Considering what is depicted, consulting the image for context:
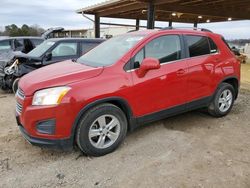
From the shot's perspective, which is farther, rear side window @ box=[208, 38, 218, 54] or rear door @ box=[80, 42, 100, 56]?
rear door @ box=[80, 42, 100, 56]

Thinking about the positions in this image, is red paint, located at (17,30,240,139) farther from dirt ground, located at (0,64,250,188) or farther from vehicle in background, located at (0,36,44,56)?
vehicle in background, located at (0,36,44,56)

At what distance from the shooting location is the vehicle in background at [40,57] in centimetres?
648

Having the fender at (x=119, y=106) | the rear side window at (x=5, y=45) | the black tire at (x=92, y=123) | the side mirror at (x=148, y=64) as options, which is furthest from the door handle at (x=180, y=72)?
the rear side window at (x=5, y=45)

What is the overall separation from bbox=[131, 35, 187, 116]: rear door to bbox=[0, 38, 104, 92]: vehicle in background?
343 cm

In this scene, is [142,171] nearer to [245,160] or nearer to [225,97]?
[245,160]

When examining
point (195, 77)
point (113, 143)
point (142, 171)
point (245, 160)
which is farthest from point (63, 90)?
point (245, 160)

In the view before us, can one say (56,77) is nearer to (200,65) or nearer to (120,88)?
(120,88)

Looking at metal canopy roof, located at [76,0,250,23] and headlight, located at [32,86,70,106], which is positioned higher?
metal canopy roof, located at [76,0,250,23]

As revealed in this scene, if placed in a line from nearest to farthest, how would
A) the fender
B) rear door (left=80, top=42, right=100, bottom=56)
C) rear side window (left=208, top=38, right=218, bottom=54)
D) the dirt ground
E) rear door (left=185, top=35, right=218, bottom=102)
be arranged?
the dirt ground < the fender < rear door (left=185, top=35, right=218, bottom=102) < rear side window (left=208, top=38, right=218, bottom=54) < rear door (left=80, top=42, right=100, bottom=56)

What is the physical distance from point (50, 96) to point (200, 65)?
2.64 metres

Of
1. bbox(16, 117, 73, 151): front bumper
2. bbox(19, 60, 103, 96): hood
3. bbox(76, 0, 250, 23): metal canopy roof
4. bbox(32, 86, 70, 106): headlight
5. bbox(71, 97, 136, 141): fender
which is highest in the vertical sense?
bbox(76, 0, 250, 23): metal canopy roof

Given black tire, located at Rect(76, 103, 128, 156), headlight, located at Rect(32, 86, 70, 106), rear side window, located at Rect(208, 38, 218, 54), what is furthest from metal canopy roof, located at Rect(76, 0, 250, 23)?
headlight, located at Rect(32, 86, 70, 106)

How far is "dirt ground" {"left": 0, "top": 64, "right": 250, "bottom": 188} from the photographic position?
2.79 meters

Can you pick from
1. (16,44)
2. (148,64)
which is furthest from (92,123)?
(16,44)
